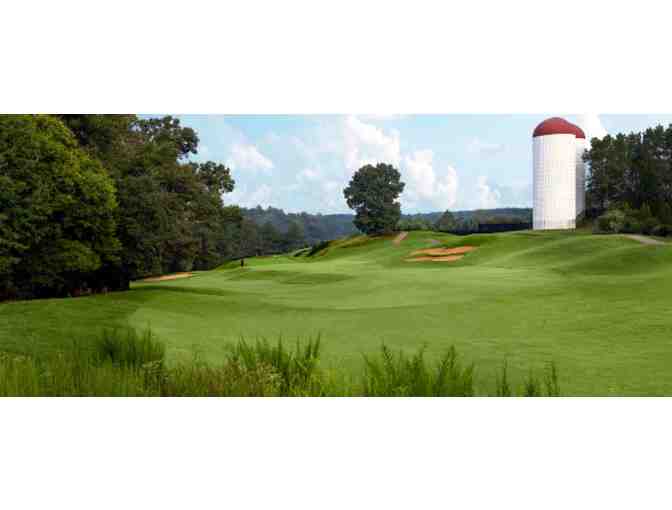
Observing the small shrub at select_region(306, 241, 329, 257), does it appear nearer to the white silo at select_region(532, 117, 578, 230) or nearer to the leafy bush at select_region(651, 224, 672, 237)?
the white silo at select_region(532, 117, 578, 230)

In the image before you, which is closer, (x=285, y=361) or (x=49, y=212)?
(x=285, y=361)

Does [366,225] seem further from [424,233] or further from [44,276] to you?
[44,276]

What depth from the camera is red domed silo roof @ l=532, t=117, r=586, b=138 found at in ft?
24.8

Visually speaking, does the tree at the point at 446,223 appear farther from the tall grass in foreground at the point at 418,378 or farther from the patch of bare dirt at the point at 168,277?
the patch of bare dirt at the point at 168,277

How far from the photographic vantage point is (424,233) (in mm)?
7609

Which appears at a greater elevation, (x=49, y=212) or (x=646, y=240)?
(x=49, y=212)

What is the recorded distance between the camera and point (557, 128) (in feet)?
25.2

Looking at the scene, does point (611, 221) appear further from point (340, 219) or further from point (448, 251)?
point (340, 219)

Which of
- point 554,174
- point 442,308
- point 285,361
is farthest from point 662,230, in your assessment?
point 285,361

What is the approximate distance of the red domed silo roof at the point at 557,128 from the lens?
7.57m

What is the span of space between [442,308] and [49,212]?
14.7 ft
